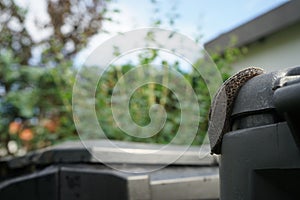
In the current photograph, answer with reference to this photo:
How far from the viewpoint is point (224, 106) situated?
94cm

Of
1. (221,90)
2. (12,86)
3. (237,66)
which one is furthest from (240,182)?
(12,86)

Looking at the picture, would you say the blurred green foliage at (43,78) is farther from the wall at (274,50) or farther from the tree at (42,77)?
the wall at (274,50)

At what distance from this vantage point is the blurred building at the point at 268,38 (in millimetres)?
4051

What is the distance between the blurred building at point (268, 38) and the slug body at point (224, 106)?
266cm

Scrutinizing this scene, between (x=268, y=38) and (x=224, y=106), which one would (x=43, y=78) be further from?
(x=224, y=106)

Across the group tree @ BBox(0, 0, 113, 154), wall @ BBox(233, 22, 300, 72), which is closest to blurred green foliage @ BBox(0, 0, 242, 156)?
tree @ BBox(0, 0, 113, 154)

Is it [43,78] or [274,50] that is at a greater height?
[274,50]

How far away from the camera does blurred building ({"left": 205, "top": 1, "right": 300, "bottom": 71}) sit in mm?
4051

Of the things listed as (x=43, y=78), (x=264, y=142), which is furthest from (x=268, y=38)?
(x=264, y=142)

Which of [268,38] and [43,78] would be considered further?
[43,78]

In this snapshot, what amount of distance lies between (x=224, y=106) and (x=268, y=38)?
14.1ft

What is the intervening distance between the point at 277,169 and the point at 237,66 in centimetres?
431

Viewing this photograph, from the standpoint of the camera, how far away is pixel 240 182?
2.91 feet

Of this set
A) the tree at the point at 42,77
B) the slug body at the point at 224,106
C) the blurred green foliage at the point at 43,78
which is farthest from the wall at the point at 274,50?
the slug body at the point at 224,106
